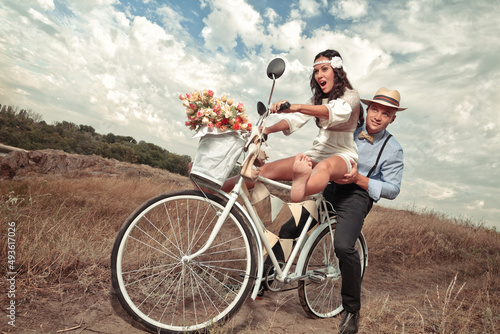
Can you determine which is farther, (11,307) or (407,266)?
(407,266)

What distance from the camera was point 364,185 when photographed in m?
2.88

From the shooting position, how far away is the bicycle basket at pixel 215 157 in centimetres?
224

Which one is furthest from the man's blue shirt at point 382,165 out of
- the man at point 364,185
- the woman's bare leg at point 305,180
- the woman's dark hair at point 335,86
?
the woman's bare leg at point 305,180

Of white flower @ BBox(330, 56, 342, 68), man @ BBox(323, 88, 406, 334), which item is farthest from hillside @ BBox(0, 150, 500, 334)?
white flower @ BBox(330, 56, 342, 68)

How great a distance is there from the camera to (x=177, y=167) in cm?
2266

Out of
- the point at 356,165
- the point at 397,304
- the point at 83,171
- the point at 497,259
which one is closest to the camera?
the point at 356,165

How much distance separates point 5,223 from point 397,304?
14.1 ft

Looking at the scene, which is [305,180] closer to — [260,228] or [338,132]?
[260,228]

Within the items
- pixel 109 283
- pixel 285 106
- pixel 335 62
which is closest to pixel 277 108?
pixel 285 106

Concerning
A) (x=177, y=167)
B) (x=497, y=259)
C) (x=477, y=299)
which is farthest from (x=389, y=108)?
(x=177, y=167)

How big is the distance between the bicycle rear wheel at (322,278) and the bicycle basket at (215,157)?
54.7 inches

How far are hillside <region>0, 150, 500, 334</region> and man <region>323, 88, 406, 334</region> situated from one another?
0.36 meters

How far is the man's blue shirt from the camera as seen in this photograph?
9.46 ft

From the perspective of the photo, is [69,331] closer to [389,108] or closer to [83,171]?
[389,108]
